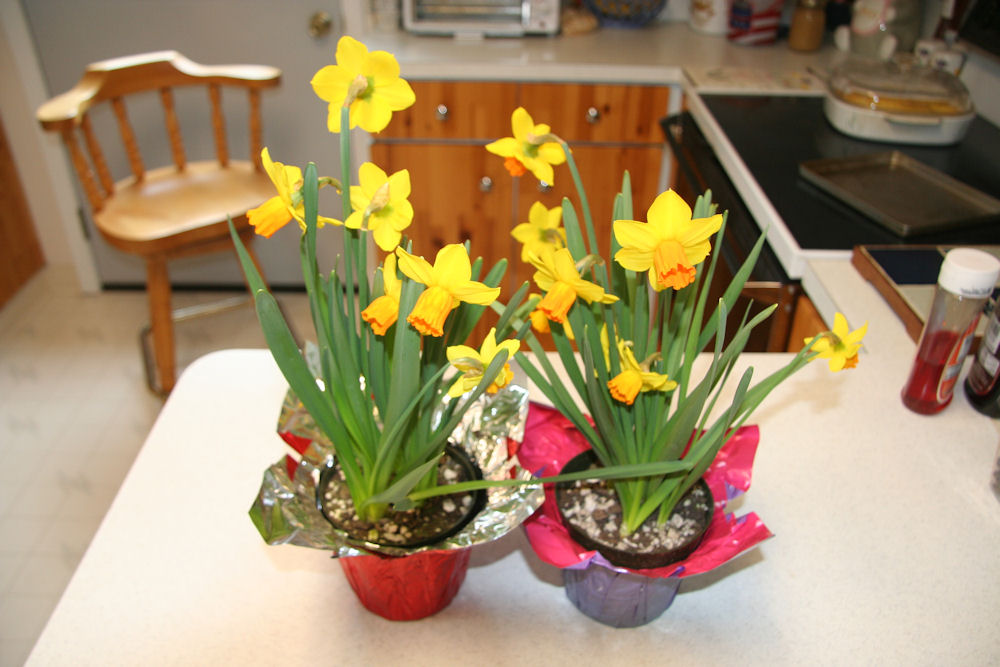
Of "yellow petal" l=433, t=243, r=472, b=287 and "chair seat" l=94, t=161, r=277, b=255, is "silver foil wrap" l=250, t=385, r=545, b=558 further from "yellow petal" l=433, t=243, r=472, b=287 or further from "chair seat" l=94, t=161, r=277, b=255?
"chair seat" l=94, t=161, r=277, b=255

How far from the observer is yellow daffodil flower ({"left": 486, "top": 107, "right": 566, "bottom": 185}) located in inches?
25.8

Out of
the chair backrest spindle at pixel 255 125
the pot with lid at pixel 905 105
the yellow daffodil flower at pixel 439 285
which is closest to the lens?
the yellow daffodil flower at pixel 439 285

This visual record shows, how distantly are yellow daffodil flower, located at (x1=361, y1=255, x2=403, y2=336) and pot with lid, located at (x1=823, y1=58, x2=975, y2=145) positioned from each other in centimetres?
143

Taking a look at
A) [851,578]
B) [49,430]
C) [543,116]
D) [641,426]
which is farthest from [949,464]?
[49,430]

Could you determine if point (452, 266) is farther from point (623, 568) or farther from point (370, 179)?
point (623, 568)

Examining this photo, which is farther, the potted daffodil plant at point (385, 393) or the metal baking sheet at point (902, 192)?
the metal baking sheet at point (902, 192)

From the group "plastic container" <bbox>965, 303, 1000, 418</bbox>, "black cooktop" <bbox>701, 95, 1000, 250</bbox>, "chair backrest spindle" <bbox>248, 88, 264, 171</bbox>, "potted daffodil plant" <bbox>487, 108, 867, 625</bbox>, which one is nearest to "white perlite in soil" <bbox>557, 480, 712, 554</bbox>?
"potted daffodil plant" <bbox>487, 108, 867, 625</bbox>

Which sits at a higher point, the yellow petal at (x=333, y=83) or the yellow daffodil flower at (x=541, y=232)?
the yellow petal at (x=333, y=83)

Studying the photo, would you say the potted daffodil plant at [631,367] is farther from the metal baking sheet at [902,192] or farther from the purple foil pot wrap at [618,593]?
the metal baking sheet at [902,192]

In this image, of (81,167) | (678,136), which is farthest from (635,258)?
(81,167)

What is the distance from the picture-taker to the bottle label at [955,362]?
0.91 meters

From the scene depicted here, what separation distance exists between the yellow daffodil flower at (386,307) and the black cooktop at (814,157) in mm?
879

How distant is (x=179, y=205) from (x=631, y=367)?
1.74 meters

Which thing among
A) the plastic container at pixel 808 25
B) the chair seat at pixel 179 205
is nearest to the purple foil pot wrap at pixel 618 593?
the chair seat at pixel 179 205
